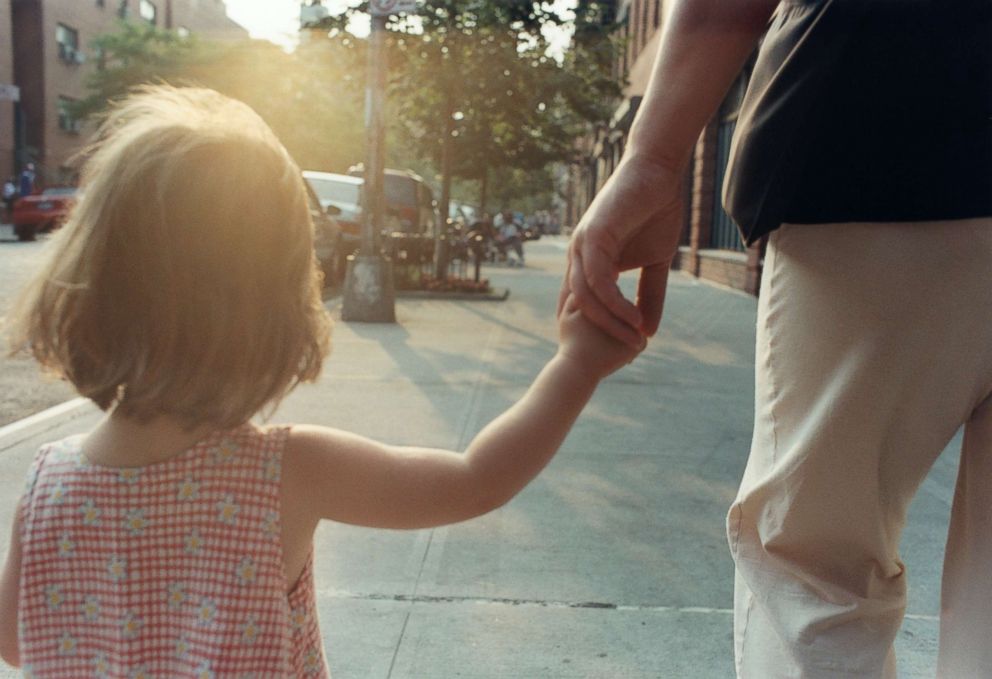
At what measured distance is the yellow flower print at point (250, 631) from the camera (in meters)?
1.26

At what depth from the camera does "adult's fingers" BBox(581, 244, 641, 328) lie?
48.3 inches

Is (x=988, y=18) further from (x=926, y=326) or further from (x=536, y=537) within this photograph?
(x=536, y=537)

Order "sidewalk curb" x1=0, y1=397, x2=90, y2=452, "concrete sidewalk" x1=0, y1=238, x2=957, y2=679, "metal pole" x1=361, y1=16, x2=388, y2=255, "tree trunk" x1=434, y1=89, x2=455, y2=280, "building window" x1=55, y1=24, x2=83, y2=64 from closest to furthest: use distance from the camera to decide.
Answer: "concrete sidewalk" x1=0, y1=238, x2=957, y2=679
"sidewalk curb" x1=0, y1=397, x2=90, y2=452
"metal pole" x1=361, y1=16, x2=388, y2=255
"tree trunk" x1=434, y1=89, x2=455, y2=280
"building window" x1=55, y1=24, x2=83, y2=64

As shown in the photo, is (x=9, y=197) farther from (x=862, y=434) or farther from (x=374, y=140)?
(x=862, y=434)

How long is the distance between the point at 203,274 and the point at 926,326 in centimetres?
101

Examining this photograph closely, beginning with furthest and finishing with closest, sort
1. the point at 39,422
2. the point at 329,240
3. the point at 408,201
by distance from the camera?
the point at 408,201, the point at 329,240, the point at 39,422

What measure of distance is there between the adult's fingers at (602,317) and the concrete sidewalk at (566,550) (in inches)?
64.7

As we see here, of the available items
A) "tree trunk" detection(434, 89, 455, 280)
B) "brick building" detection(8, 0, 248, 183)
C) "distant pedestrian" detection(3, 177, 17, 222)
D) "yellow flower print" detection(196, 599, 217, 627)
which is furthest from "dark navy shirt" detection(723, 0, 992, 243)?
"brick building" detection(8, 0, 248, 183)

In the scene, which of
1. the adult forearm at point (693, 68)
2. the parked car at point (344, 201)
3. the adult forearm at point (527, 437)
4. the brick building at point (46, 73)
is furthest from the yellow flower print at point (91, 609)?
the brick building at point (46, 73)

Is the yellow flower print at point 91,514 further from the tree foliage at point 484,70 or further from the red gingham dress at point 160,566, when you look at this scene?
the tree foliage at point 484,70

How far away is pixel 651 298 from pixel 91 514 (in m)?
0.69

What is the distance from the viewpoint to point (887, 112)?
1.58m

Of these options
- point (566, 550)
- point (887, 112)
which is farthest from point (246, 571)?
point (566, 550)

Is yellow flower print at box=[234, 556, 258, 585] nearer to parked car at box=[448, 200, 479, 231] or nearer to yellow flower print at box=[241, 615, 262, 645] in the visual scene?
yellow flower print at box=[241, 615, 262, 645]
